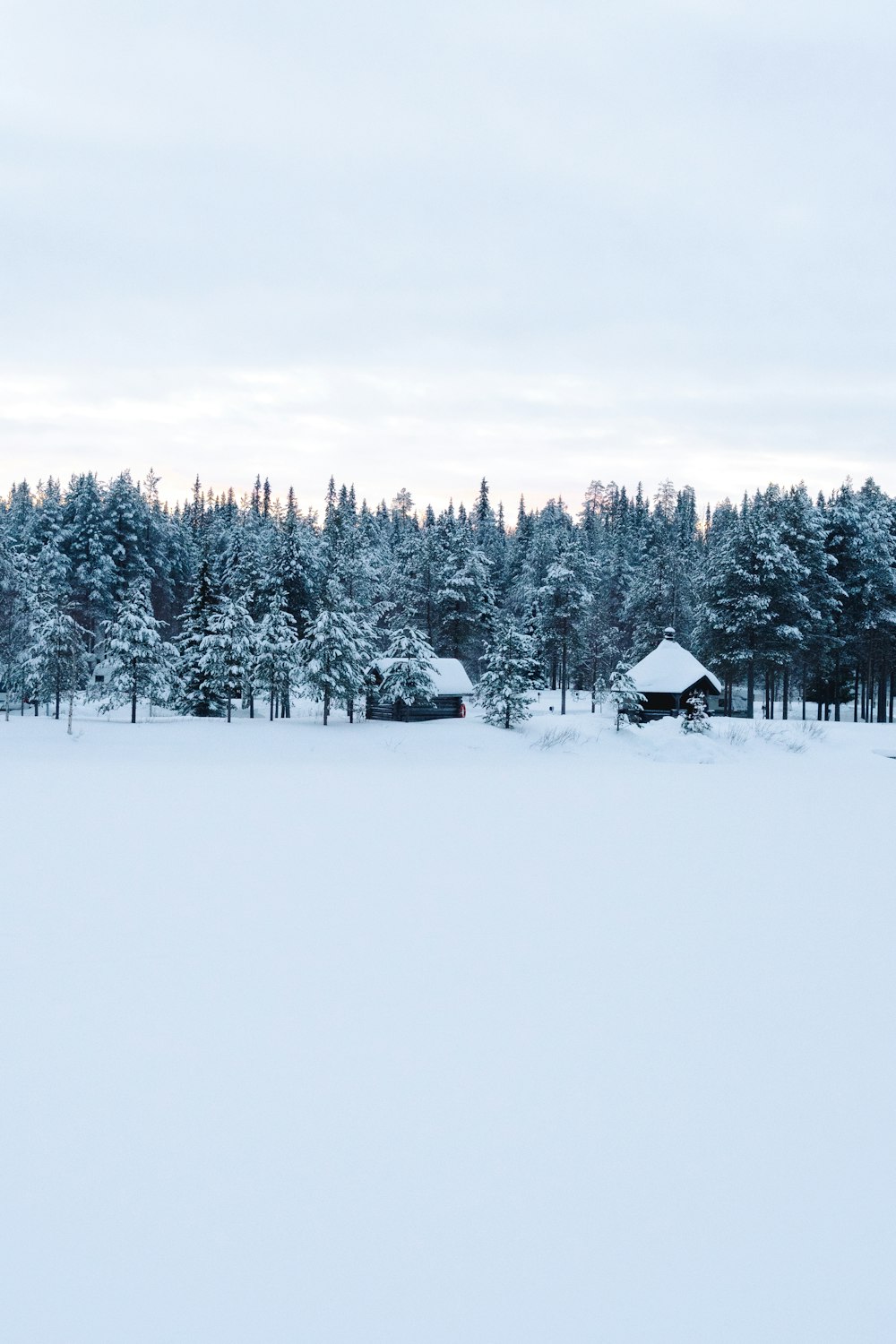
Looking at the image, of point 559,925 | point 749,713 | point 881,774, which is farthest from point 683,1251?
point 749,713

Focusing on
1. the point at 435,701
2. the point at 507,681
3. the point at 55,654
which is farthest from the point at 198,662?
the point at 507,681

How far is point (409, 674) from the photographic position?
147 ft

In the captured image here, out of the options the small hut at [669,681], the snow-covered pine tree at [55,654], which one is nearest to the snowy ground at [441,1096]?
the snow-covered pine tree at [55,654]

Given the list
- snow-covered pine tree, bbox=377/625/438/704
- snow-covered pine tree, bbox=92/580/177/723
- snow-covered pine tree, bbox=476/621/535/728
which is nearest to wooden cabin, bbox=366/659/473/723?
snow-covered pine tree, bbox=377/625/438/704

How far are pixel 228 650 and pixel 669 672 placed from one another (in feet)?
80.8

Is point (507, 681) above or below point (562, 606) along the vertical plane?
below

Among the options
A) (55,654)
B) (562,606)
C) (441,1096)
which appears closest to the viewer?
(441,1096)

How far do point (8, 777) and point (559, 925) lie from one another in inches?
749

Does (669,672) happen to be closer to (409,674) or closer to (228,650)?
(409,674)

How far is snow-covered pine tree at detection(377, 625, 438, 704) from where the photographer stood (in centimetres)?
4453

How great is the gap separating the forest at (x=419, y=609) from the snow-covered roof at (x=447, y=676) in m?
1.51

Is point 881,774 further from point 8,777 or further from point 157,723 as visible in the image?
point 157,723

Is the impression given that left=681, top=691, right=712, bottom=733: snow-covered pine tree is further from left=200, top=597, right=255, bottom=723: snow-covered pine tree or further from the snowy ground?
the snowy ground

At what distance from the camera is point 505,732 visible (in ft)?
139
